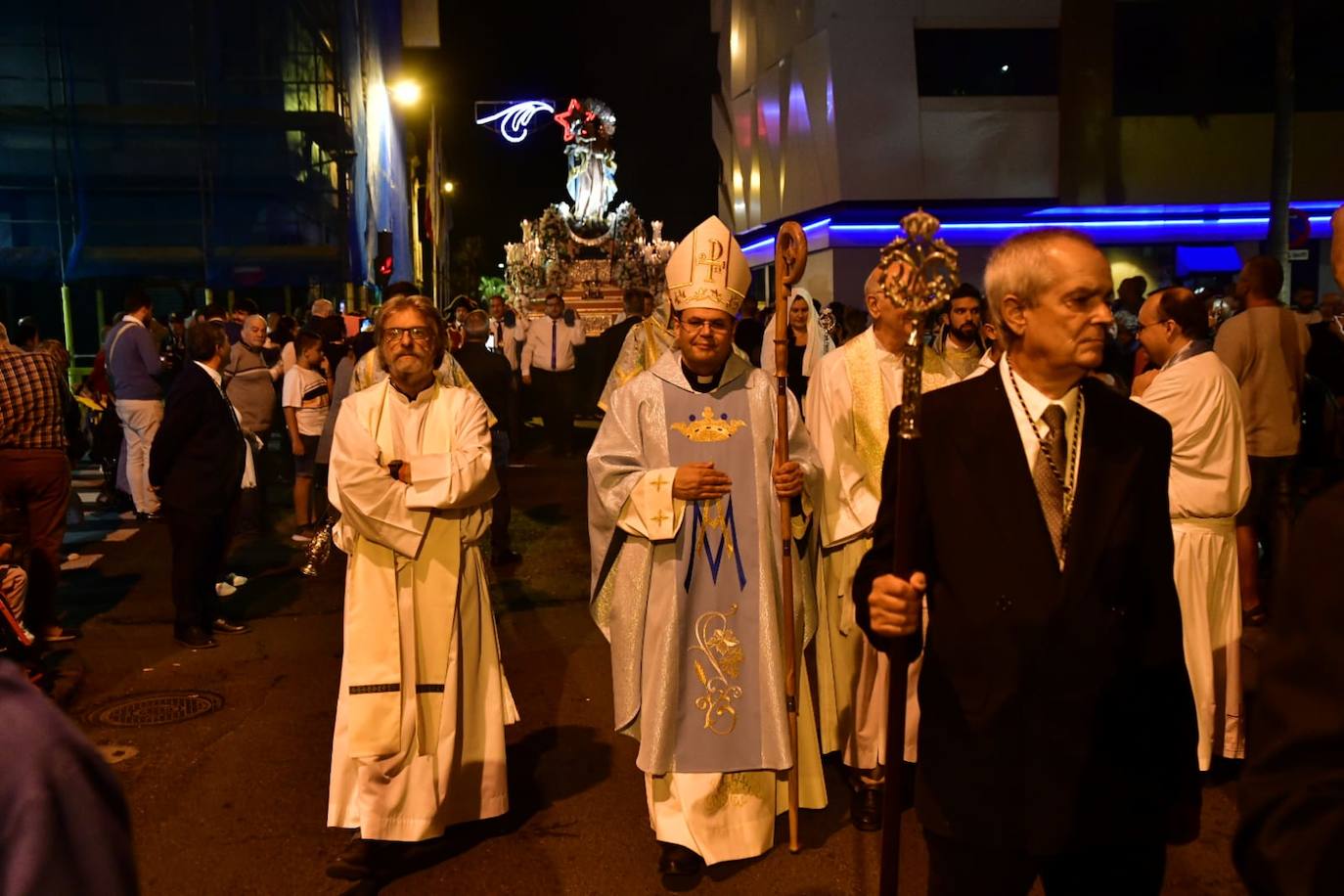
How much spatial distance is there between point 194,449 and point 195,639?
1272 mm

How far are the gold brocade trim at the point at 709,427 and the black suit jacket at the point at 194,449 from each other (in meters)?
4.30

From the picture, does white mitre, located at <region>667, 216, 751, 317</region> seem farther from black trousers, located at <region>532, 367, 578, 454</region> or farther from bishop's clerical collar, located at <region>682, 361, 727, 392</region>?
black trousers, located at <region>532, 367, 578, 454</region>

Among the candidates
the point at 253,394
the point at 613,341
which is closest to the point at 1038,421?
the point at 253,394

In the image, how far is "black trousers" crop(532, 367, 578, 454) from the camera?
17.6 meters

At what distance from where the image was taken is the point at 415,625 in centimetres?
484

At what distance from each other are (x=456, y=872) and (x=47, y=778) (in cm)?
370

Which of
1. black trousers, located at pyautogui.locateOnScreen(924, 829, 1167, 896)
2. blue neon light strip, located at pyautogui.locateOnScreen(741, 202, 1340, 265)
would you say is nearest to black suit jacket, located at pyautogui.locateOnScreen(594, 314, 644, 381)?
black trousers, located at pyautogui.locateOnScreen(924, 829, 1167, 896)

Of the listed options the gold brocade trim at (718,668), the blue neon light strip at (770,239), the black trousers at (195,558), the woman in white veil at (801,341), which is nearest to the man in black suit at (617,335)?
the woman in white veil at (801,341)

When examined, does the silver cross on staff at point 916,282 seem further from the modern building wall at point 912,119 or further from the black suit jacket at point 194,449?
the modern building wall at point 912,119

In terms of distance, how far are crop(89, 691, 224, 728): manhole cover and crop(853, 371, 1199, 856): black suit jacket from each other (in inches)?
202

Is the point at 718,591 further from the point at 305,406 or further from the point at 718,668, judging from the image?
the point at 305,406

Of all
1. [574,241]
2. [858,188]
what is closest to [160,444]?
[858,188]

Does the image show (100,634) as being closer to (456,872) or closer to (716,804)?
(456,872)

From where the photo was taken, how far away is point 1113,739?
2.76 meters
